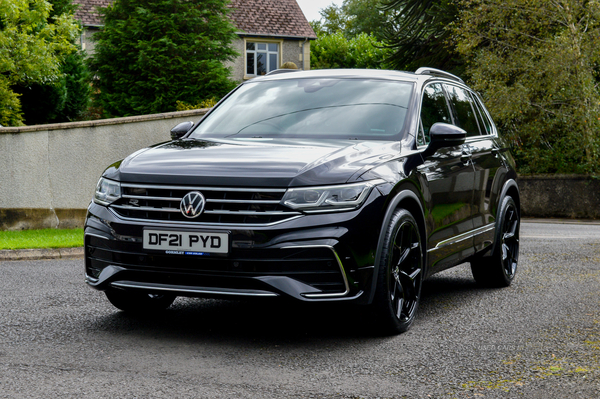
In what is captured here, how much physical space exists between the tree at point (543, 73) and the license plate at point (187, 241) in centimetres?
1599

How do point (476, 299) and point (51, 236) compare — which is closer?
point (476, 299)

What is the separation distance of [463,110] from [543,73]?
13.6 metres

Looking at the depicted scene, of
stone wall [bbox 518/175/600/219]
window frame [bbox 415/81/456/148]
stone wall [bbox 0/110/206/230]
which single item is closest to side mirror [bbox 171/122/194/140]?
window frame [bbox 415/81/456/148]

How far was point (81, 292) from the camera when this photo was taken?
7020 mm

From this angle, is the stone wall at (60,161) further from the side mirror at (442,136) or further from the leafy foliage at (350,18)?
the leafy foliage at (350,18)

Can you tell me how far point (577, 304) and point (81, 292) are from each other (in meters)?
4.32

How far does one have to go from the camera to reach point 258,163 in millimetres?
4867

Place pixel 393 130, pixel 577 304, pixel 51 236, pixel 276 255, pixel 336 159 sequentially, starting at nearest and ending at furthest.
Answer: pixel 276 255, pixel 336 159, pixel 393 130, pixel 577 304, pixel 51 236

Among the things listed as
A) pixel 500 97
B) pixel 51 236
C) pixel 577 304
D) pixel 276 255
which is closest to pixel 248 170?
pixel 276 255

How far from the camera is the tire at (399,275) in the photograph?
195 inches

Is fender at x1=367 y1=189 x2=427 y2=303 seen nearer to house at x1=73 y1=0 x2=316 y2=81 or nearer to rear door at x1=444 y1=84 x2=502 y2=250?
rear door at x1=444 y1=84 x2=502 y2=250

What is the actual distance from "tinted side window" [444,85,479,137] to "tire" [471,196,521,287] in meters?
0.80

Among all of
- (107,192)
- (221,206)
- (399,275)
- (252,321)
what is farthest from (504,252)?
(107,192)

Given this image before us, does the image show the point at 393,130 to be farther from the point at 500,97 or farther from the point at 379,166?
the point at 500,97
